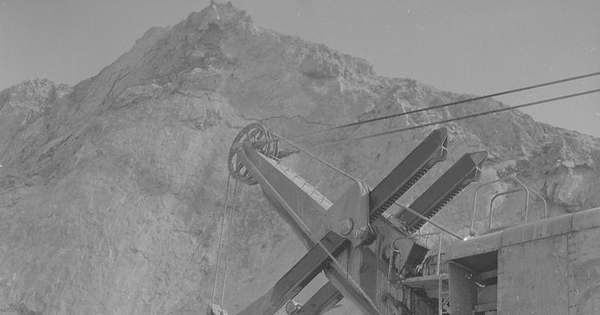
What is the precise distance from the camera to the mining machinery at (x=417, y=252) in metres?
7.01

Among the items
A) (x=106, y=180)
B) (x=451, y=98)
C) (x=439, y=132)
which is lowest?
(x=439, y=132)

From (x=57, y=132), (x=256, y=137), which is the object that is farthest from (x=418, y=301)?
(x=57, y=132)

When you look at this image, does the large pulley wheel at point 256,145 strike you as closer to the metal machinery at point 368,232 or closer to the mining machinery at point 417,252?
the mining machinery at point 417,252

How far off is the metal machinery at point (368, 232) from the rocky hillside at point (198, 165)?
26.8 feet

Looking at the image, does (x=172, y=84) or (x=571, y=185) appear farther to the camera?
(x=172, y=84)

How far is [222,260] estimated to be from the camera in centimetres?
2123

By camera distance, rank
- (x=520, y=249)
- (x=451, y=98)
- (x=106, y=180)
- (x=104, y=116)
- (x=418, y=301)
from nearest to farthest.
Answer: (x=520, y=249), (x=418, y=301), (x=106, y=180), (x=451, y=98), (x=104, y=116)

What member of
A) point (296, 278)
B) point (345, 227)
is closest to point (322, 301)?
point (296, 278)

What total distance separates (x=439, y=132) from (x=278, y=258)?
445 inches

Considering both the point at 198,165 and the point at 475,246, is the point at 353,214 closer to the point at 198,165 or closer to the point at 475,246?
the point at 475,246

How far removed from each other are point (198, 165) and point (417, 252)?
14946 millimetres

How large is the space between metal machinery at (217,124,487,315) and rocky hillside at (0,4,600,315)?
816 cm

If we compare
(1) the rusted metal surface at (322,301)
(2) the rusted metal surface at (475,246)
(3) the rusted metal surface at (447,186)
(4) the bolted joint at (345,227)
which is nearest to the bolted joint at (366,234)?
(4) the bolted joint at (345,227)

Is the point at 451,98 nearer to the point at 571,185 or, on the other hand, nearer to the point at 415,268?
the point at 571,185
